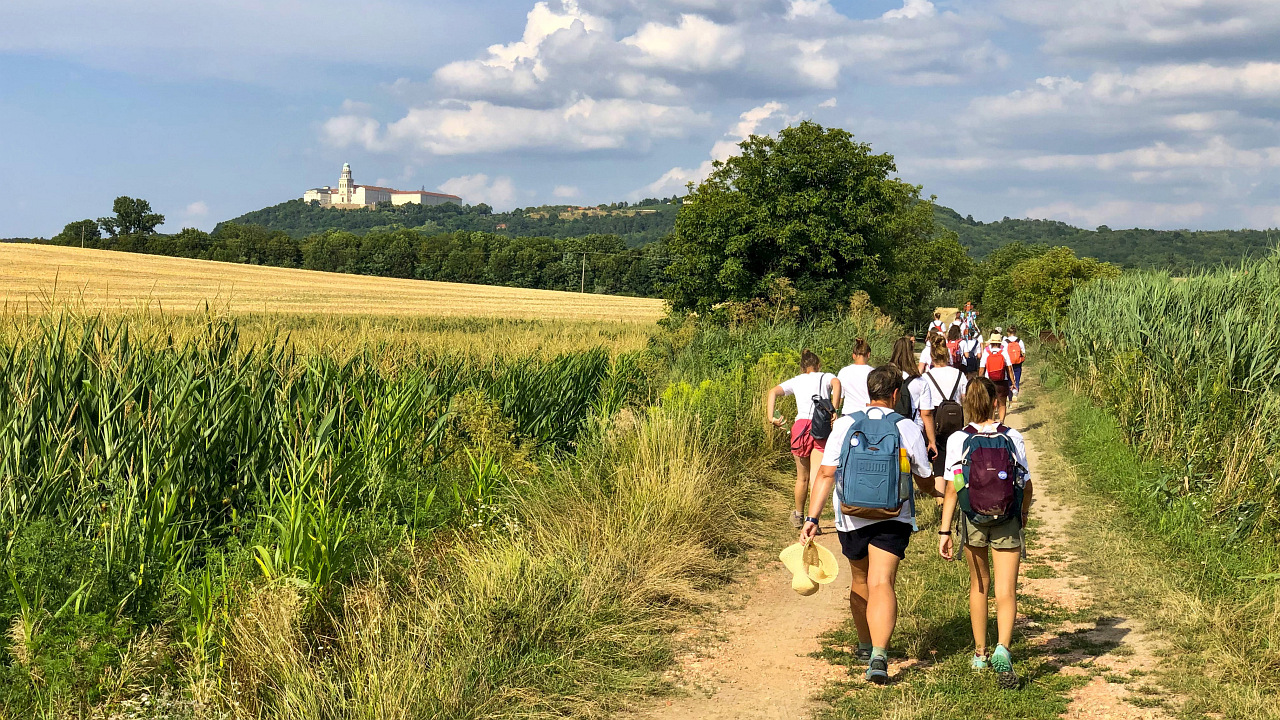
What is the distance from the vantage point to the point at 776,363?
13602 millimetres

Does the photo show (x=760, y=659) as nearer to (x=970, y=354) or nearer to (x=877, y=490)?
(x=877, y=490)

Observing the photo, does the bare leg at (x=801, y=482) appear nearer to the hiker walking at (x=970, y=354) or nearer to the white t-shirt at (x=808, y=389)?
the white t-shirt at (x=808, y=389)

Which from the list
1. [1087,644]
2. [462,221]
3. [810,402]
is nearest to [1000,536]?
[1087,644]

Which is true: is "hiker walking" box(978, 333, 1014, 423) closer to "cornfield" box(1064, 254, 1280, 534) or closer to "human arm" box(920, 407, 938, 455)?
"cornfield" box(1064, 254, 1280, 534)

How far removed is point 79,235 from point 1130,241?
103206 mm

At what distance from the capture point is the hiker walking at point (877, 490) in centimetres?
486

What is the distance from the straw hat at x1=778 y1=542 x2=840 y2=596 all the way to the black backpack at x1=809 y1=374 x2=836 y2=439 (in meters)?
2.93

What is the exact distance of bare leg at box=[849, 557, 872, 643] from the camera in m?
5.21

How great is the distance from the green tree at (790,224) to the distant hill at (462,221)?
12686 centimetres

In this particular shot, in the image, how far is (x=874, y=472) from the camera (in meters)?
4.86

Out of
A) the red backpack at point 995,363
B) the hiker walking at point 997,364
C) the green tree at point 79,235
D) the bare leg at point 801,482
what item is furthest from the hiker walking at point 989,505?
the green tree at point 79,235

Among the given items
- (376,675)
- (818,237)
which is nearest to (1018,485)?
(376,675)

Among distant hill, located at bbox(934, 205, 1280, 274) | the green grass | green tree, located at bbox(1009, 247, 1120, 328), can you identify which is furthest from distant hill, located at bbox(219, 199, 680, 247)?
the green grass

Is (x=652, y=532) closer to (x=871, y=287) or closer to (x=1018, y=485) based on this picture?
(x=1018, y=485)
